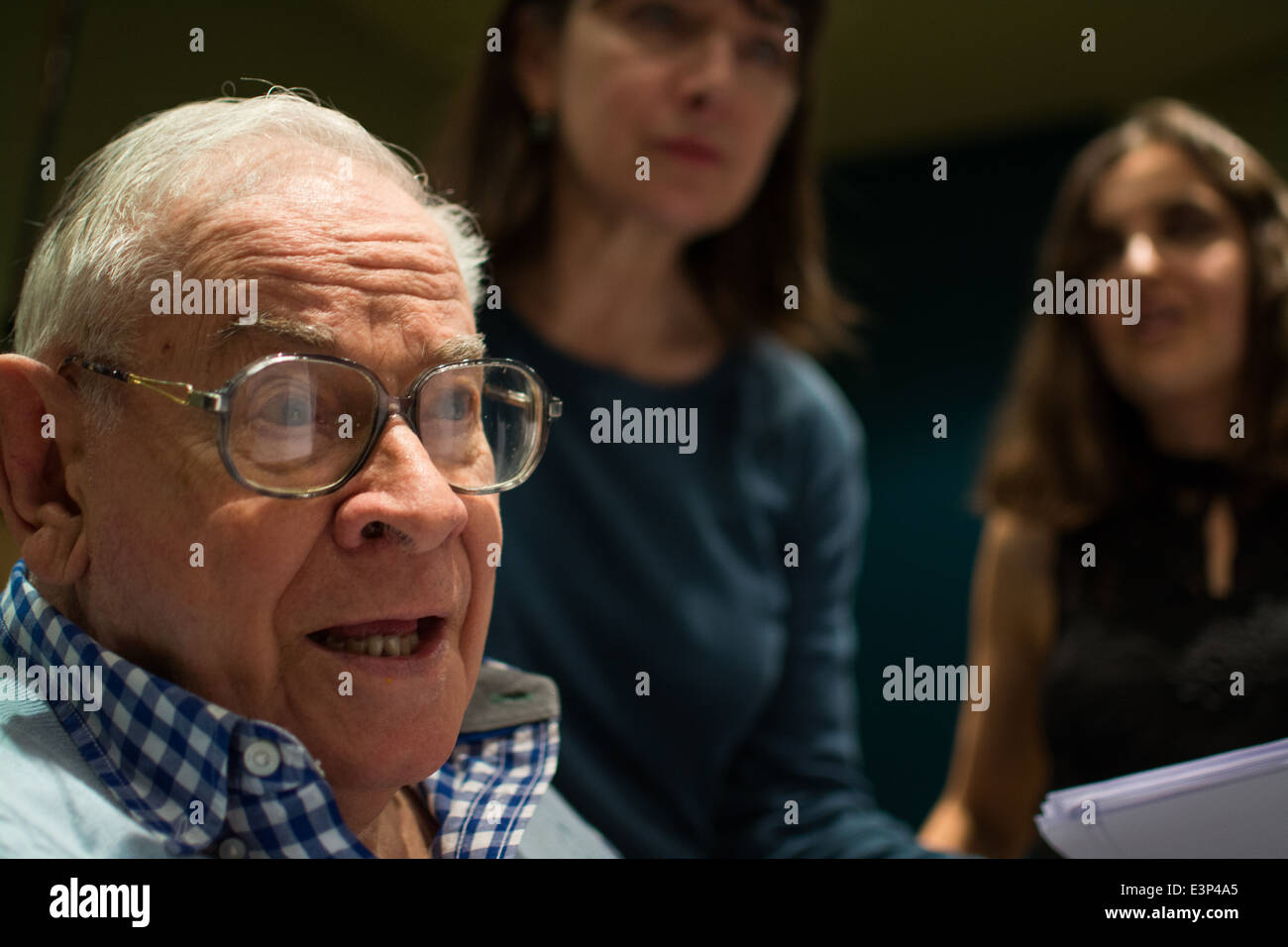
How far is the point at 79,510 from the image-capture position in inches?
27.8

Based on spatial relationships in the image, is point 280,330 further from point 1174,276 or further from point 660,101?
point 1174,276

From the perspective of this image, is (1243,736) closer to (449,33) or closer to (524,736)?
(524,736)

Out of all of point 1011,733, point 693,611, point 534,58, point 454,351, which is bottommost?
point 1011,733

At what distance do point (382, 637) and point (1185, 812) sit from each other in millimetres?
616

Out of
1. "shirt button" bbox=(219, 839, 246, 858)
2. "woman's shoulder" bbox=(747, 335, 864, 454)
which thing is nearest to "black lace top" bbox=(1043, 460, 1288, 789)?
"woman's shoulder" bbox=(747, 335, 864, 454)

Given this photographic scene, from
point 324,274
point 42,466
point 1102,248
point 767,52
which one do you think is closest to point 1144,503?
point 1102,248

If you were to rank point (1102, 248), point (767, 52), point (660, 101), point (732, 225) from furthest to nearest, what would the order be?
point (1102, 248)
point (732, 225)
point (767, 52)
point (660, 101)

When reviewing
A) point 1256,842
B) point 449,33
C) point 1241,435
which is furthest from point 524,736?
point 1241,435

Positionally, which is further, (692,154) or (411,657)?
(692,154)

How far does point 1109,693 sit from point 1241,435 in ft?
1.43

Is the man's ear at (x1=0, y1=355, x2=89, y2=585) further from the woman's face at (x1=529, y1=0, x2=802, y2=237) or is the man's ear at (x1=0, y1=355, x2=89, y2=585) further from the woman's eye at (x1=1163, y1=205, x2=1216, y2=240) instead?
the woman's eye at (x1=1163, y1=205, x2=1216, y2=240)

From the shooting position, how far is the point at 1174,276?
4.70 ft

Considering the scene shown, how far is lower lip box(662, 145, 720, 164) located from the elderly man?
497 millimetres

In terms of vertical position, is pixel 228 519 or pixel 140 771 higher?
pixel 228 519
